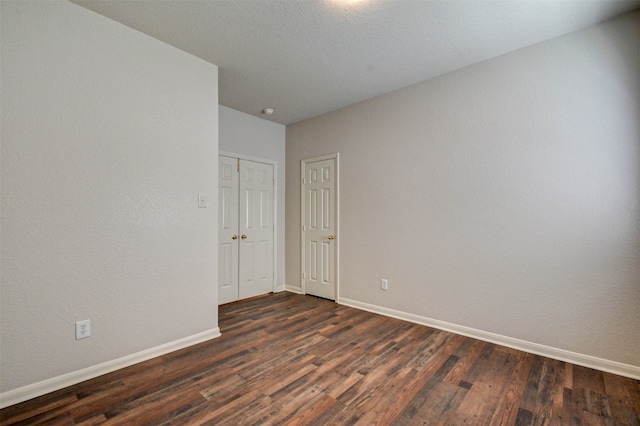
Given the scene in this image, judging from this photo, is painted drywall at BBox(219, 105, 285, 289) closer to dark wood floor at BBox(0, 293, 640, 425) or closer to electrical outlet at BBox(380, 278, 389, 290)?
electrical outlet at BBox(380, 278, 389, 290)

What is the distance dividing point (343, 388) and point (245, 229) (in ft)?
9.00

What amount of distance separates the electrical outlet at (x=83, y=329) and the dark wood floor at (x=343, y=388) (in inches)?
13.3

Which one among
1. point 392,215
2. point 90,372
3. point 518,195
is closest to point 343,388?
point 90,372

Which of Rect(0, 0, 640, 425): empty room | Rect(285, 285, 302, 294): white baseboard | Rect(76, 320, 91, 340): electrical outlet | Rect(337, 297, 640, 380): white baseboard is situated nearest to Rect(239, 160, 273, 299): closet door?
Rect(285, 285, 302, 294): white baseboard

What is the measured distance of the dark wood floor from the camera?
1.81 meters

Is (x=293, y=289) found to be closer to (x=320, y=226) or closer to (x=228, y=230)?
(x=320, y=226)

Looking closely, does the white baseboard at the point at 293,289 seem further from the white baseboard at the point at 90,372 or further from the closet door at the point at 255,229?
the white baseboard at the point at 90,372

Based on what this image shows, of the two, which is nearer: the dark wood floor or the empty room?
the dark wood floor

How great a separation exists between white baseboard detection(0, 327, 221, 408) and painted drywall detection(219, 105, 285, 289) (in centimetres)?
206

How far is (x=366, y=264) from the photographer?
3871 mm

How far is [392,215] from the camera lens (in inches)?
142

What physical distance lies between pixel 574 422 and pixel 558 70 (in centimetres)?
262

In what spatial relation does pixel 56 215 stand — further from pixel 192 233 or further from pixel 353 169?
pixel 353 169

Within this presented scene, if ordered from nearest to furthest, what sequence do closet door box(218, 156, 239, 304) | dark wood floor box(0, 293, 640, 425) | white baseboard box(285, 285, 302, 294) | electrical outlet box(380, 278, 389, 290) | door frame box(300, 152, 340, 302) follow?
dark wood floor box(0, 293, 640, 425), electrical outlet box(380, 278, 389, 290), closet door box(218, 156, 239, 304), door frame box(300, 152, 340, 302), white baseboard box(285, 285, 302, 294)
